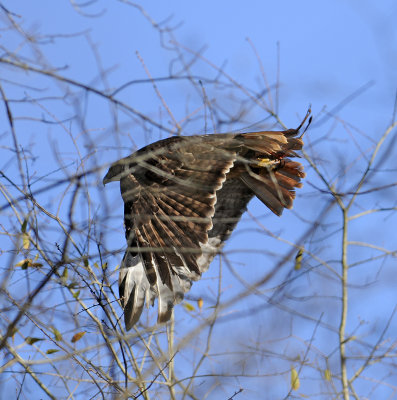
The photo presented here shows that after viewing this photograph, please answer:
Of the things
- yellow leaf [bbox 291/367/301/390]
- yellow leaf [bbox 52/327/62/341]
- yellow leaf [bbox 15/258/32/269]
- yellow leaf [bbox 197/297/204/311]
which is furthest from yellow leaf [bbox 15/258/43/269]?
yellow leaf [bbox 291/367/301/390]

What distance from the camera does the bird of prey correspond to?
511 centimetres

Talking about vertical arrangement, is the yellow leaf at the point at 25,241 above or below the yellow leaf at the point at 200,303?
above

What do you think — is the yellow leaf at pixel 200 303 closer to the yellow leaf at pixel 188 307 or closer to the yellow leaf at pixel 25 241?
the yellow leaf at pixel 188 307

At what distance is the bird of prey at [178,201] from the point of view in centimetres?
511

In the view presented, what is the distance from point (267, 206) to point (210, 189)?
31.4 inches

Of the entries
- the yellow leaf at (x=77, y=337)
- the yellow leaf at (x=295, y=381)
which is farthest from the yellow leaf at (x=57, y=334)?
the yellow leaf at (x=295, y=381)

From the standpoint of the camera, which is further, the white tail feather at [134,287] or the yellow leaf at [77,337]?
the white tail feather at [134,287]

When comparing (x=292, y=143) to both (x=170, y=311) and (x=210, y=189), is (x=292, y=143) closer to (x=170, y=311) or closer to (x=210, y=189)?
(x=210, y=189)

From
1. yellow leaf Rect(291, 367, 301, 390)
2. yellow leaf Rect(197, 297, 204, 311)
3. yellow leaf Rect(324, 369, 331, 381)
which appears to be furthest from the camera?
yellow leaf Rect(197, 297, 204, 311)

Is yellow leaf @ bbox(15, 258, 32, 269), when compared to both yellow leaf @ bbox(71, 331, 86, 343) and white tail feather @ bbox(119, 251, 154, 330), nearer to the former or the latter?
yellow leaf @ bbox(71, 331, 86, 343)

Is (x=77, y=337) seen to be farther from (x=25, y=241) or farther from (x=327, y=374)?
(x=327, y=374)

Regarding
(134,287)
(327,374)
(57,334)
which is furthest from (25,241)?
(327,374)

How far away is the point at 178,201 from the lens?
18.1ft

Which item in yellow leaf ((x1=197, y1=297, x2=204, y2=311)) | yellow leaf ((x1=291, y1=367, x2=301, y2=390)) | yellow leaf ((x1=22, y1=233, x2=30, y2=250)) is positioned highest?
yellow leaf ((x1=22, y1=233, x2=30, y2=250))
